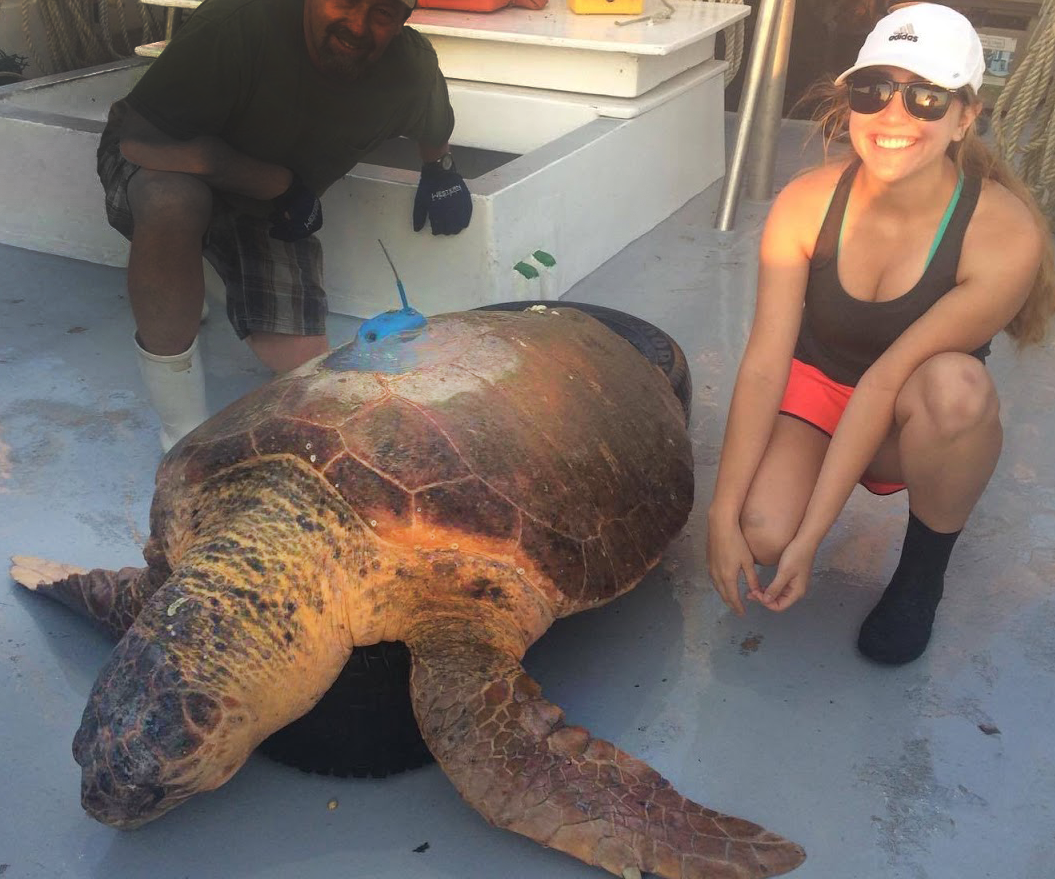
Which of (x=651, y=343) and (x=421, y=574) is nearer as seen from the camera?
(x=421, y=574)

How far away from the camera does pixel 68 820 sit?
139 cm

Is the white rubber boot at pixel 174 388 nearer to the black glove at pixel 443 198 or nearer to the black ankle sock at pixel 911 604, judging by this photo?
the black glove at pixel 443 198

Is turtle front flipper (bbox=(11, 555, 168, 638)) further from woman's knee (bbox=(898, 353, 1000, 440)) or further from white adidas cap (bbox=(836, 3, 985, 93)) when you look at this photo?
white adidas cap (bbox=(836, 3, 985, 93))

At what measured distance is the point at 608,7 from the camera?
345 cm

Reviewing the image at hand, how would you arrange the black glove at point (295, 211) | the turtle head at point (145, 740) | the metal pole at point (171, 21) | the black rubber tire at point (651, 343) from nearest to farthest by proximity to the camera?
the turtle head at point (145, 740) → the black rubber tire at point (651, 343) → the black glove at point (295, 211) → the metal pole at point (171, 21)

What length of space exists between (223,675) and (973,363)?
1147mm

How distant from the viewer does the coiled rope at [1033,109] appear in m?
2.98

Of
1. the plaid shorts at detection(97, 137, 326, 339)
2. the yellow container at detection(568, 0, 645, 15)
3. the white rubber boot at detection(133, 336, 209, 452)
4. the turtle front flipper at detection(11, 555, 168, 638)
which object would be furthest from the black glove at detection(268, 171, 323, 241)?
the yellow container at detection(568, 0, 645, 15)

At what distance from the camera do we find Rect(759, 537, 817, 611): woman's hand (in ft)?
5.12

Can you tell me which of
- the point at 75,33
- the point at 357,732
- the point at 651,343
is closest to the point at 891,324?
the point at 651,343

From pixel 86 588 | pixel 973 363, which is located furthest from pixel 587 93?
pixel 86 588

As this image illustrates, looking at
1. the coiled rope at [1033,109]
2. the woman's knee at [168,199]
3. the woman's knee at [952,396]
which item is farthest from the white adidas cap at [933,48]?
the coiled rope at [1033,109]

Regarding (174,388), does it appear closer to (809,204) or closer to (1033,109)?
(809,204)

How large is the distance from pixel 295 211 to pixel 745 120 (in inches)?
67.9
